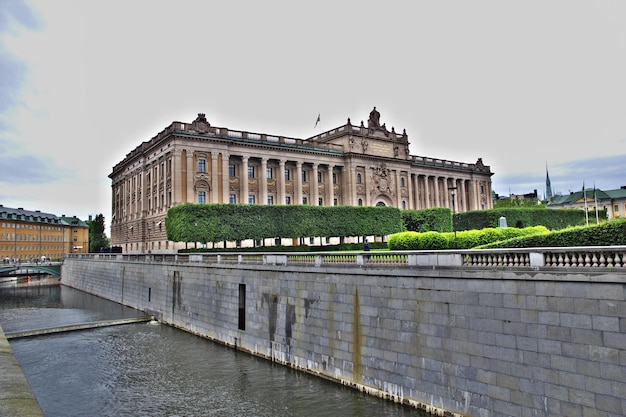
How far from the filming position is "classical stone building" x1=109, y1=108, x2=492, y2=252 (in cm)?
5809

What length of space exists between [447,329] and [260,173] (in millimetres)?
52436

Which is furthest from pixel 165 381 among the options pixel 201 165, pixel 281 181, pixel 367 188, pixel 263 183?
pixel 367 188

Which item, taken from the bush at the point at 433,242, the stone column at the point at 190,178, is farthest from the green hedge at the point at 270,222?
the bush at the point at 433,242

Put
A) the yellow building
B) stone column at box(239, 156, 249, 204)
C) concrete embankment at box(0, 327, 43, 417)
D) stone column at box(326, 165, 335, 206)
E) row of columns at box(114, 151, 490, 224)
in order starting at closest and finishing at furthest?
concrete embankment at box(0, 327, 43, 417)
row of columns at box(114, 151, 490, 224)
stone column at box(239, 156, 249, 204)
stone column at box(326, 165, 335, 206)
the yellow building

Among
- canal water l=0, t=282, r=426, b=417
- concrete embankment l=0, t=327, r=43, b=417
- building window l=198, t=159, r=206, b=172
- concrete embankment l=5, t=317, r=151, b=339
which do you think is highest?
building window l=198, t=159, r=206, b=172

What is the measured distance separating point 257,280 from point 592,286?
16.4 meters

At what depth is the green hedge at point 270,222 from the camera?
48.2 metres

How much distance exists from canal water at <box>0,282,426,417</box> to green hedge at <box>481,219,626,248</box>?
26.5 feet

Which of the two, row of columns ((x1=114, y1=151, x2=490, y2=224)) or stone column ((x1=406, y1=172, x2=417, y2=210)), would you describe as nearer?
row of columns ((x1=114, y1=151, x2=490, y2=224))

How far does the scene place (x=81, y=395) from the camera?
18516 millimetres

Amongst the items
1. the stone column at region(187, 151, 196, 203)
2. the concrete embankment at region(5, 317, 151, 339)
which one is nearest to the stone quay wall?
the concrete embankment at region(5, 317, 151, 339)

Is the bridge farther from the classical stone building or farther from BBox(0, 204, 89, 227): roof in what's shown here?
BBox(0, 204, 89, 227): roof

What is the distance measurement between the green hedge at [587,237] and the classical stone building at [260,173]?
35345mm

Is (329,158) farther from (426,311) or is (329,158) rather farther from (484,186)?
(426,311)
